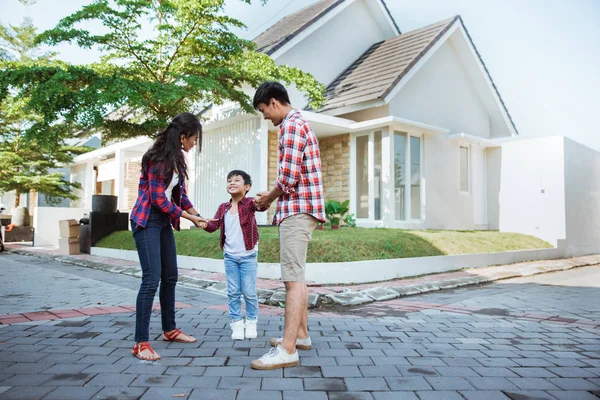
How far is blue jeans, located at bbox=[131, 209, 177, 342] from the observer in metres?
3.20

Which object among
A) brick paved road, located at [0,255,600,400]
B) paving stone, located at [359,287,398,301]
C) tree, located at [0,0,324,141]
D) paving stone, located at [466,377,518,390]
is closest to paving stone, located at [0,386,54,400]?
brick paved road, located at [0,255,600,400]

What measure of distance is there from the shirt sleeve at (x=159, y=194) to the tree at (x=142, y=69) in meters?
7.02

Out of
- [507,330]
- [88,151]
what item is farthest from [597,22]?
[88,151]

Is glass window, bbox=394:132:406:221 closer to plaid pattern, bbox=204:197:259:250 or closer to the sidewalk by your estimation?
the sidewalk

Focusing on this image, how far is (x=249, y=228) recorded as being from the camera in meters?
3.99

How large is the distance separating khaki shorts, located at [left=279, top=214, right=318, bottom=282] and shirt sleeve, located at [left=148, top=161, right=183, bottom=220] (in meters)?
0.81

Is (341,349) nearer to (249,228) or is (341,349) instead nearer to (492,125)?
(249,228)

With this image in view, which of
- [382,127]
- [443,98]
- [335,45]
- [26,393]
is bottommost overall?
[26,393]

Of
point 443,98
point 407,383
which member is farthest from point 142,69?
point 407,383

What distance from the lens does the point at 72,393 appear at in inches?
95.0

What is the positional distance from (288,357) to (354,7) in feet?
48.9

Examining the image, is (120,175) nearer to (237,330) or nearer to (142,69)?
(142,69)

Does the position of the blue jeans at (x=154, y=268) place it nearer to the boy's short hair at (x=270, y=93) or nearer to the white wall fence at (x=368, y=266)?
the boy's short hair at (x=270, y=93)

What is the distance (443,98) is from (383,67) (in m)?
2.70
